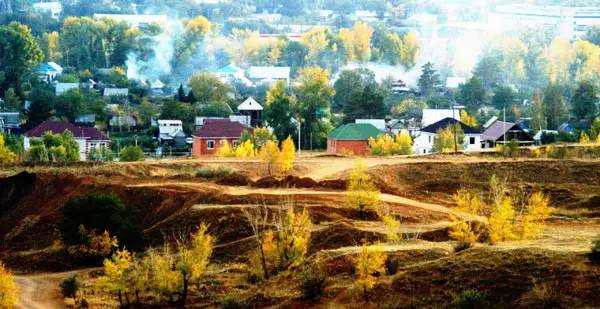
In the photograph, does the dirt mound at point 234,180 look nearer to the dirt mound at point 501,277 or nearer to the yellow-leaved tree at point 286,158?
the yellow-leaved tree at point 286,158

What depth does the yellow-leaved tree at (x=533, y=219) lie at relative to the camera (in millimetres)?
38438

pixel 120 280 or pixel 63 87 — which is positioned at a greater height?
pixel 63 87

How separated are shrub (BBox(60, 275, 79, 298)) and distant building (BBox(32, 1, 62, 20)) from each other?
386 feet

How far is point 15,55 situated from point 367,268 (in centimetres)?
7289

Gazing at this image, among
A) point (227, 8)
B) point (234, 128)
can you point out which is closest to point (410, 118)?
point (234, 128)

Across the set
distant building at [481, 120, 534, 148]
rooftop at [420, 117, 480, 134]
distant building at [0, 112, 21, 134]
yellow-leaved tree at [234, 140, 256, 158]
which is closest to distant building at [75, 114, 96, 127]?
distant building at [0, 112, 21, 134]

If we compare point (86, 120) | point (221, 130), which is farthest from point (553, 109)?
point (86, 120)

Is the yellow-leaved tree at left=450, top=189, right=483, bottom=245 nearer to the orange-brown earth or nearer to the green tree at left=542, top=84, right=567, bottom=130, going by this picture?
the orange-brown earth

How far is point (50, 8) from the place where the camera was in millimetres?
162500

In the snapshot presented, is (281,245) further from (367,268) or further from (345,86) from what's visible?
(345,86)

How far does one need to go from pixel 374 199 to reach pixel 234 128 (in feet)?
105

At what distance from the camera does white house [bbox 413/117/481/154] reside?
2753 inches

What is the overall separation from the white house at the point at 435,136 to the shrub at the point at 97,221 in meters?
27.5

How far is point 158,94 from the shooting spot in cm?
10694
